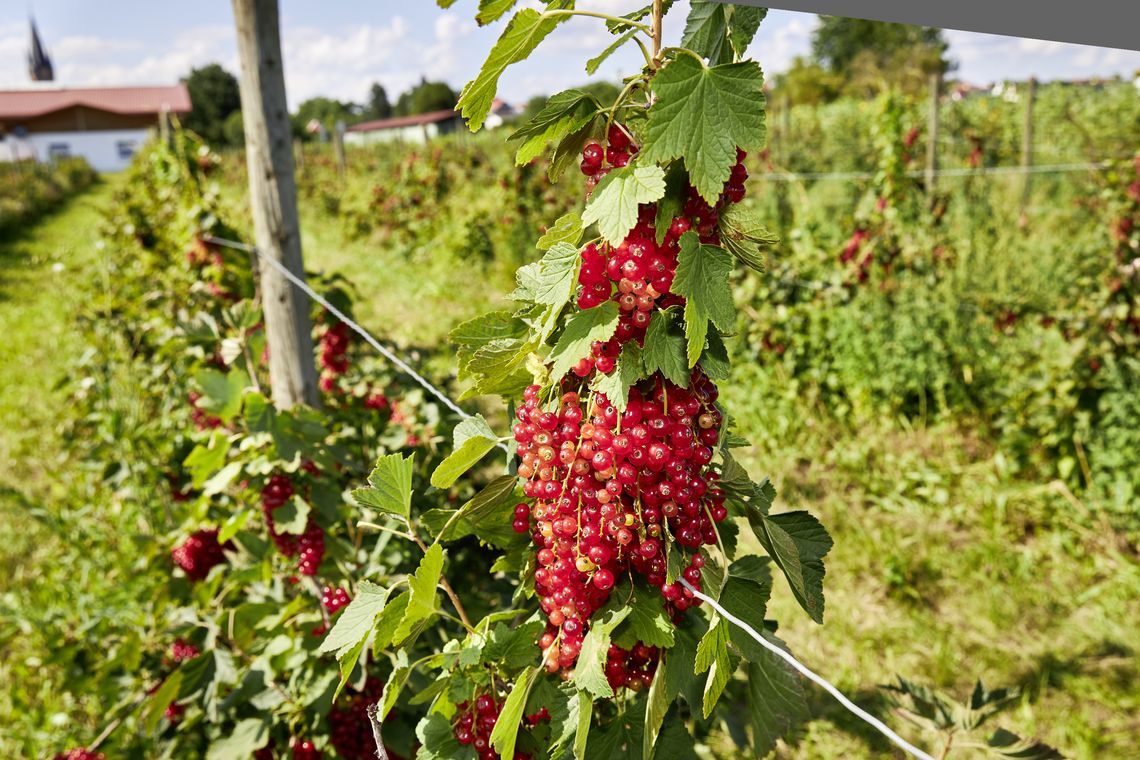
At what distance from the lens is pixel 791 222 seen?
8562 mm

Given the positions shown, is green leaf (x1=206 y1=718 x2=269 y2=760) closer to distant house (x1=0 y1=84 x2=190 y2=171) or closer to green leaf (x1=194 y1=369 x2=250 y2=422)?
green leaf (x1=194 y1=369 x2=250 y2=422)

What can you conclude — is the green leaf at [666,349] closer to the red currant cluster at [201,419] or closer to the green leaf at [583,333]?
the green leaf at [583,333]

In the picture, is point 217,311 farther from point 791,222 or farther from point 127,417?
point 791,222

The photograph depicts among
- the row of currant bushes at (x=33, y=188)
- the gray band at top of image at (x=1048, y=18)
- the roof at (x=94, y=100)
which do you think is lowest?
the gray band at top of image at (x=1048, y=18)

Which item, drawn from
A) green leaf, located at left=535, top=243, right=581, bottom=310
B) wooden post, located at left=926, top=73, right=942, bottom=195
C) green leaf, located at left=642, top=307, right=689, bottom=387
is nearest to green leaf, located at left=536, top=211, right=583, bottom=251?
green leaf, located at left=535, top=243, right=581, bottom=310

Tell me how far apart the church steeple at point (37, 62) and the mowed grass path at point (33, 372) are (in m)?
85.3

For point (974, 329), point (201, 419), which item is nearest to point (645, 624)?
point (201, 419)

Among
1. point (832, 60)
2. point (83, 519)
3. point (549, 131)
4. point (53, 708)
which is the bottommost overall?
point (53, 708)

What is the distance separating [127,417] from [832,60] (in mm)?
64847

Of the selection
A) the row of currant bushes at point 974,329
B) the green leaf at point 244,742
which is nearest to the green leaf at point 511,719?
the green leaf at point 244,742

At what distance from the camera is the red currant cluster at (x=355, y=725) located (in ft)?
5.74

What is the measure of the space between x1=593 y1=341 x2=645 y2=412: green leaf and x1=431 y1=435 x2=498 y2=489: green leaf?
194 millimetres

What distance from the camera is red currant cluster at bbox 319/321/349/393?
312cm

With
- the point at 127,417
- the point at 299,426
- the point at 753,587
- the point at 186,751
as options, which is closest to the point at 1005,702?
the point at 753,587
